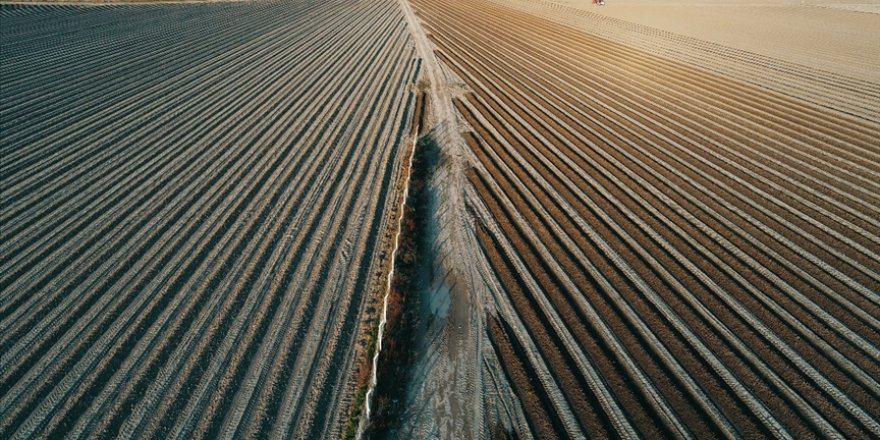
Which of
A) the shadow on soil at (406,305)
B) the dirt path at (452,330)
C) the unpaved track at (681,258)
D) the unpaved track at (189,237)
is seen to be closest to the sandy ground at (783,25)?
the unpaved track at (681,258)

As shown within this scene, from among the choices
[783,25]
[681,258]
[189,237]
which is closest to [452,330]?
[681,258]

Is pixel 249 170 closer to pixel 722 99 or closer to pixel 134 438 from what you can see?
pixel 134 438

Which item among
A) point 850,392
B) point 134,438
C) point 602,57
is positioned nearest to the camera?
point 134,438

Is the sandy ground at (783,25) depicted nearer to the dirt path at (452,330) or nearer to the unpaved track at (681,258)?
the unpaved track at (681,258)

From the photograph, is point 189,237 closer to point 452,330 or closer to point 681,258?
point 452,330

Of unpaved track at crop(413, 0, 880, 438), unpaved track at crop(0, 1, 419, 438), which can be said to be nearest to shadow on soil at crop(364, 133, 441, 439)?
unpaved track at crop(0, 1, 419, 438)

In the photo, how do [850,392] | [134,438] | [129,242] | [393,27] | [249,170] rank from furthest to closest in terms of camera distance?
1. [393,27]
2. [249,170]
3. [129,242]
4. [850,392]
5. [134,438]

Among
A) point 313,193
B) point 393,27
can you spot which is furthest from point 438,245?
point 393,27
